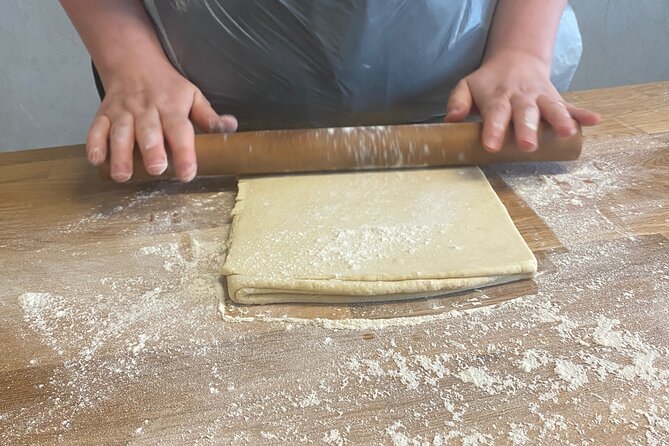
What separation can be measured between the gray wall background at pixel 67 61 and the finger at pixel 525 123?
1259 mm

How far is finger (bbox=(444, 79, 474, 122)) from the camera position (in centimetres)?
98

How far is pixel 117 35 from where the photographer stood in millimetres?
1021

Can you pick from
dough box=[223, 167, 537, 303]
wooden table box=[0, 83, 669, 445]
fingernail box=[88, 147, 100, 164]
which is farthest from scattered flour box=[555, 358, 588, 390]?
fingernail box=[88, 147, 100, 164]

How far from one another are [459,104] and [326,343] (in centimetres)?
51

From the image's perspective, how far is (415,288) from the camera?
2.38ft

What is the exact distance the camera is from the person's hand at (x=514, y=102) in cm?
91

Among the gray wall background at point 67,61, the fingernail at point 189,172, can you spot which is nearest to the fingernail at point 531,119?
the fingernail at point 189,172

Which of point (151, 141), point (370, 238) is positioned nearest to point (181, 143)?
point (151, 141)

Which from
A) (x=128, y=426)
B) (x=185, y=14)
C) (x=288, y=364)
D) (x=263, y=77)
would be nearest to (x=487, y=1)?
(x=263, y=77)

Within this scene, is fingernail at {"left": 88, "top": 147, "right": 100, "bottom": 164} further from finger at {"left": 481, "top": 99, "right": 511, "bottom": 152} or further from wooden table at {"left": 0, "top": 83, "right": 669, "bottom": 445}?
finger at {"left": 481, "top": 99, "right": 511, "bottom": 152}

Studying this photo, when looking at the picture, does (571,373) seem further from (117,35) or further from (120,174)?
(117,35)

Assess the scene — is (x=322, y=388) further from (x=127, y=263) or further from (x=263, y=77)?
(x=263, y=77)

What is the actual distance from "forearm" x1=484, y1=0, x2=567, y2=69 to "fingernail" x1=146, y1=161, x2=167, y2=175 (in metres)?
0.61

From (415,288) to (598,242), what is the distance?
294 millimetres
